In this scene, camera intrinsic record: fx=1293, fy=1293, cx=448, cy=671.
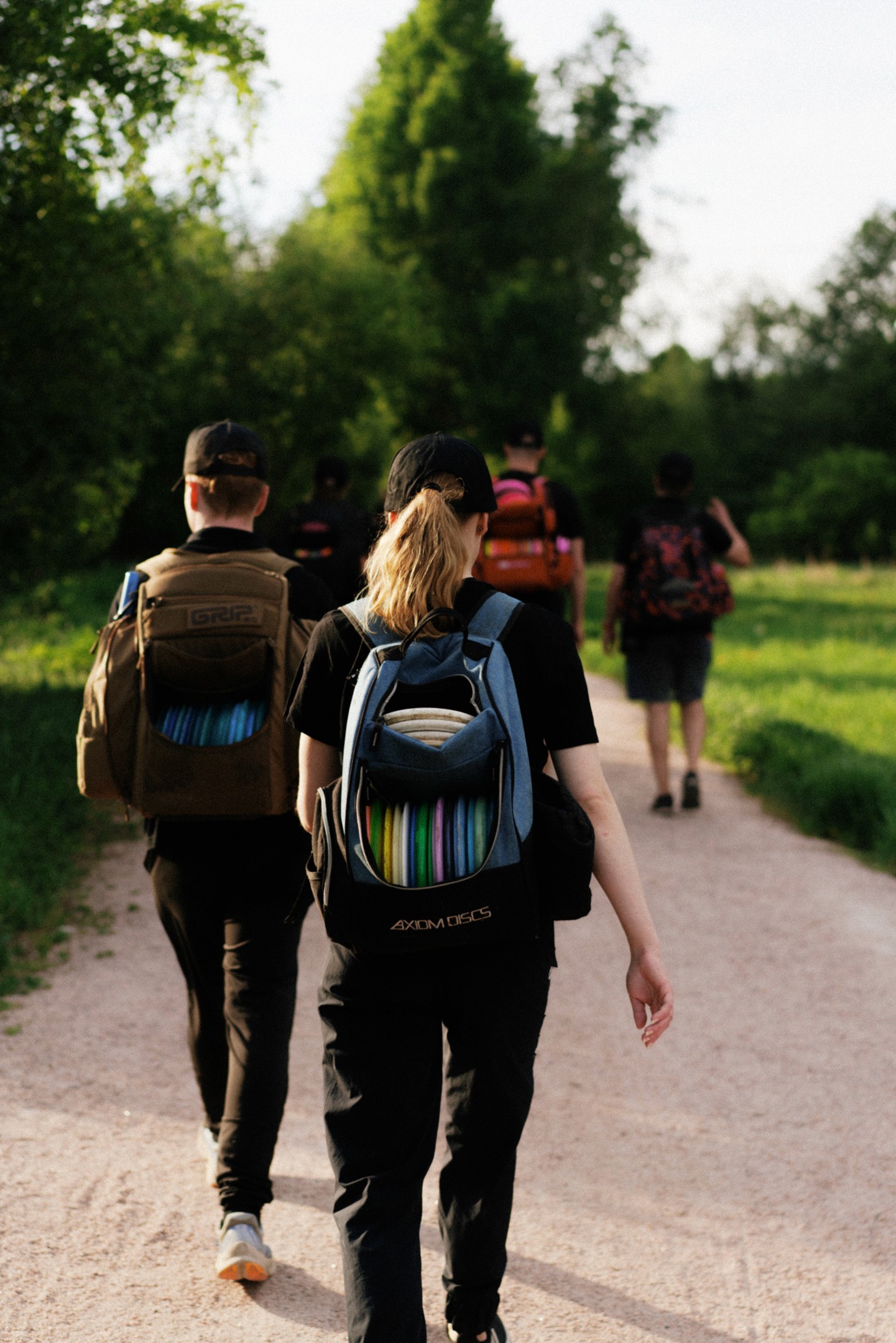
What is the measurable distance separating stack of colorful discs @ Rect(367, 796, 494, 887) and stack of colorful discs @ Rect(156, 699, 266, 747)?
1.02 meters

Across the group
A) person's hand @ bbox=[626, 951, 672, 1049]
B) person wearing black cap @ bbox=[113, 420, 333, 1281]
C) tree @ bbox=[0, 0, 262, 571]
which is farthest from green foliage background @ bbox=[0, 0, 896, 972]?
person's hand @ bbox=[626, 951, 672, 1049]

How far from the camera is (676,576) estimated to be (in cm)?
776

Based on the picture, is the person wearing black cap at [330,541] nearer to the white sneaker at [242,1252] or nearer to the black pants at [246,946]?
the black pants at [246,946]

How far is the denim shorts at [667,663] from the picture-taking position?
26.1ft

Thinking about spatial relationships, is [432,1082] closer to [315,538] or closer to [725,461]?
[315,538]

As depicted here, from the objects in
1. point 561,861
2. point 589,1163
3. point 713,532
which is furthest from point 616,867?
point 713,532

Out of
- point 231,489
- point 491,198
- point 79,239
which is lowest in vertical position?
point 231,489

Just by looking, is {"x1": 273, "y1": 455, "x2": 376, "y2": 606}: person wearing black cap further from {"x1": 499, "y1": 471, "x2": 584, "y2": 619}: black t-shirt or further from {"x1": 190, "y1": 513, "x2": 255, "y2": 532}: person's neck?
{"x1": 190, "y1": 513, "x2": 255, "y2": 532}: person's neck

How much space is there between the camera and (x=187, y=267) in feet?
37.8

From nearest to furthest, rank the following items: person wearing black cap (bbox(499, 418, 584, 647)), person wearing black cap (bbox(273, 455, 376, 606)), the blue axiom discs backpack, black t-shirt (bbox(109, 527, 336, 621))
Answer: the blue axiom discs backpack, black t-shirt (bbox(109, 527, 336, 621)), person wearing black cap (bbox(273, 455, 376, 606)), person wearing black cap (bbox(499, 418, 584, 647))

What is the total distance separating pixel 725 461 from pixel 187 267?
58.4 meters

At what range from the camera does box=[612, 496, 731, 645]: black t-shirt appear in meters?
7.84

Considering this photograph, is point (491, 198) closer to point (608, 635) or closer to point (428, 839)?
point (608, 635)

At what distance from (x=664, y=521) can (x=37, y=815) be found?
13.2 ft
